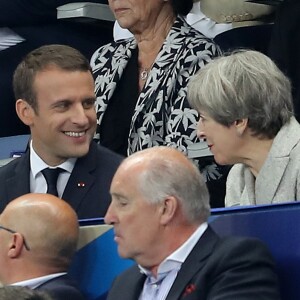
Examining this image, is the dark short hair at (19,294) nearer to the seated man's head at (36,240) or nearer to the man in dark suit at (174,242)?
the man in dark suit at (174,242)

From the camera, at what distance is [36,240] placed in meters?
3.66

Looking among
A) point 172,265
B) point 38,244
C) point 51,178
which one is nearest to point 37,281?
point 38,244

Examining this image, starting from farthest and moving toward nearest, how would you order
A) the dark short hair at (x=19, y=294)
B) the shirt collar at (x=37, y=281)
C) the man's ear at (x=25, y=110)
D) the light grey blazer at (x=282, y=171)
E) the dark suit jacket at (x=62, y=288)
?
the man's ear at (x=25, y=110) < the light grey blazer at (x=282, y=171) < the shirt collar at (x=37, y=281) < the dark suit jacket at (x=62, y=288) < the dark short hair at (x=19, y=294)

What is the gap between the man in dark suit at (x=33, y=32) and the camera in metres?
6.16

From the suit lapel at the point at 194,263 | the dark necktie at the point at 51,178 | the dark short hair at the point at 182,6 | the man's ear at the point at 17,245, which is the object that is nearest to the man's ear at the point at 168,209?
the suit lapel at the point at 194,263

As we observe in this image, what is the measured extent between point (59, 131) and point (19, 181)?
224 millimetres

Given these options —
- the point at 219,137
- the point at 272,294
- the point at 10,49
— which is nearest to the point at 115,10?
the point at 10,49

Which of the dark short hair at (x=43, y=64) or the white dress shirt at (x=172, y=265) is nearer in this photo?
the white dress shirt at (x=172, y=265)

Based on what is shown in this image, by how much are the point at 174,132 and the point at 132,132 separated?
0.25 metres

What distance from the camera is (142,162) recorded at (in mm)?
3432

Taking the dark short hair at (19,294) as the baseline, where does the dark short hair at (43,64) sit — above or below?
below

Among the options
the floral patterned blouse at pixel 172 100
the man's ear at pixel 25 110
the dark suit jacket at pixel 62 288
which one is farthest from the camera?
the floral patterned blouse at pixel 172 100

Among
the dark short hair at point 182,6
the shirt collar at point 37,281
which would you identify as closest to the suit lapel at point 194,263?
A: the shirt collar at point 37,281

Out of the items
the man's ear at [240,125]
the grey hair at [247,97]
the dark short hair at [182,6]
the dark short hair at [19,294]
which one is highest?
the dark short hair at [19,294]
